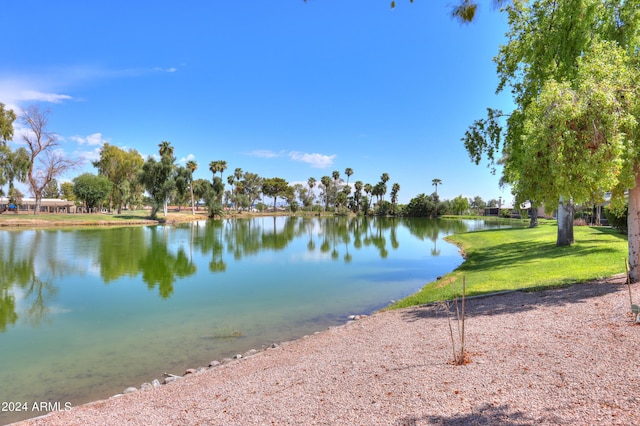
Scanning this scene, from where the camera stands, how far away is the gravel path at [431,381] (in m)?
4.38

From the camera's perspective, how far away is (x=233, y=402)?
552 centimetres

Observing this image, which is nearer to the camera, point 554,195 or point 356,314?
point 554,195

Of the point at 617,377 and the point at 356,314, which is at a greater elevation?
the point at 617,377

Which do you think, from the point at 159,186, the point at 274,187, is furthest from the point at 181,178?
the point at 274,187

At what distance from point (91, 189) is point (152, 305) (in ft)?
243

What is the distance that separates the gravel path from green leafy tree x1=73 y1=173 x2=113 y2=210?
8174 centimetres

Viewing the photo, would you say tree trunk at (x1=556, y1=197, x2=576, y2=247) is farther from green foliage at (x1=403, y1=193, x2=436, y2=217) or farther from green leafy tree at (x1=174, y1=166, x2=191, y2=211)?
green foliage at (x1=403, y1=193, x2=436, y2=217)

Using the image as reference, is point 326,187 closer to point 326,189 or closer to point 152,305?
point 326,189

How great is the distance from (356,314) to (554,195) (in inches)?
286

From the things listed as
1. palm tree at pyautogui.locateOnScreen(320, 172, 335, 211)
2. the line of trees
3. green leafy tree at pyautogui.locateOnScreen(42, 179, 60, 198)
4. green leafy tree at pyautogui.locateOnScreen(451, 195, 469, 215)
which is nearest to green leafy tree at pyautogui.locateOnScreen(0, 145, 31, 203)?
the line of trees

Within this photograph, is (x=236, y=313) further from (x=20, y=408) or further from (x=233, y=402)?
(x=233, y=402)

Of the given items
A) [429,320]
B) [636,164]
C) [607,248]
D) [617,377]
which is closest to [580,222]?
[607,248]

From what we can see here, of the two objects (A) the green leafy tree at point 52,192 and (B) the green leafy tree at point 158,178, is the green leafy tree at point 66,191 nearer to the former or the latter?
(A) the green leafy tree at point 52,192

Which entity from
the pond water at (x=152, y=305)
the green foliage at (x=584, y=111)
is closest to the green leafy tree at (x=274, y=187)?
the pond water at (x=152, y=305)
